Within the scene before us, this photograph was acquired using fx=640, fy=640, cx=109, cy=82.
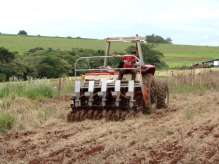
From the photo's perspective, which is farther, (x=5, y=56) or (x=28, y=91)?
(x=5, y=56)

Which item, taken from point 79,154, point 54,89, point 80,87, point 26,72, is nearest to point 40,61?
point 26,72

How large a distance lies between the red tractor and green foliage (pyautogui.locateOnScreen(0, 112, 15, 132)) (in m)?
1.55

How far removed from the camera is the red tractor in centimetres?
1514

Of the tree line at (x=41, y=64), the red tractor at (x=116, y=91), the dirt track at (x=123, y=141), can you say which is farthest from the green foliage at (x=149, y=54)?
the dirt track at (x=123, y=141)

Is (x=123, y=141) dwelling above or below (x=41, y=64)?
below

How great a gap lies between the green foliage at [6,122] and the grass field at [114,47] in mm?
41804

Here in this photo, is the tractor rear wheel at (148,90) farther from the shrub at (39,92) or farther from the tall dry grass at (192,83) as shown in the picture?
the tall dry grass at (192,83)

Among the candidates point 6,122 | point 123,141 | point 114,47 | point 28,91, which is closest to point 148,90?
point 6,122

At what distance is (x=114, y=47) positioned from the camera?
57.3 metres

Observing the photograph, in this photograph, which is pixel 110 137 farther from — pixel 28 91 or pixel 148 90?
pixel 28 91

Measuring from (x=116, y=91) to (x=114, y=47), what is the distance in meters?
42.1

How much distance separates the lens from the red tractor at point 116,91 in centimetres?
1514

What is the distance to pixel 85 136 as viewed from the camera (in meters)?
12.1

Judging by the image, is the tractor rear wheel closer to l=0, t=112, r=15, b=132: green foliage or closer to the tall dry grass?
l=0, t=112, r=15, b=132: green foliage
